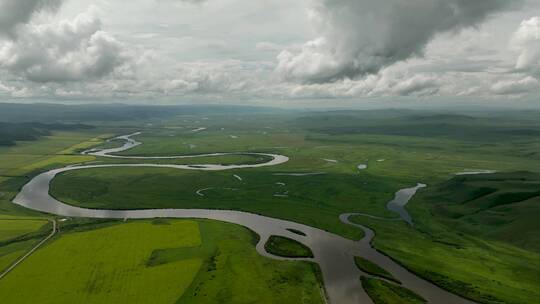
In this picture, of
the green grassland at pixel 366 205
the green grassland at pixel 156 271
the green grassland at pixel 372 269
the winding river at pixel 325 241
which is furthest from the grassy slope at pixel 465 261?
the green grassland at pixel 156 271

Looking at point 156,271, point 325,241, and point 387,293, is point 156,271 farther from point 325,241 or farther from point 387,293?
point 387,293

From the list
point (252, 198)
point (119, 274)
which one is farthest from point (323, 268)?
point (252, 198)

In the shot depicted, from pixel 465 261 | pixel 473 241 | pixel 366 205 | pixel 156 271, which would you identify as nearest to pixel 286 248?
pixel 156 271

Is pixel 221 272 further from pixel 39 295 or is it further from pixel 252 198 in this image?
pixel 252 198

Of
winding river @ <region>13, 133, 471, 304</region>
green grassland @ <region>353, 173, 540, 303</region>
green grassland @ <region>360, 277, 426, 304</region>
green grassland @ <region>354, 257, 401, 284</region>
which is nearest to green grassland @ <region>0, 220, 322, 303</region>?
winding river @ <region>13, 133, 471, 304</region>

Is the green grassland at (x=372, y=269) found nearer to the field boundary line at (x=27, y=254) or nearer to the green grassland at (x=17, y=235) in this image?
the field boundary line at (x=27, y=254)

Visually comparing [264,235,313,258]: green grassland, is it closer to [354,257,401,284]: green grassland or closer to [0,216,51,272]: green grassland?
[354,257,401,284]: green grassland
